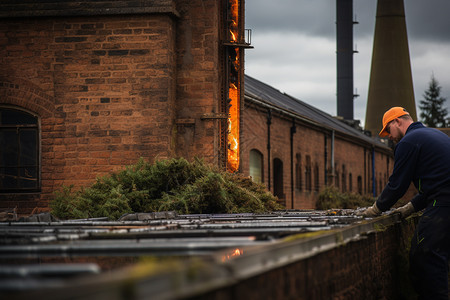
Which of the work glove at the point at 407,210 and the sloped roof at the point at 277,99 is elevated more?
the sloped roof at the point at 277,99

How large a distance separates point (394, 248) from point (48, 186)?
8032 mm

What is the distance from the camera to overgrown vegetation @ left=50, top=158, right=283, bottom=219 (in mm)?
9758

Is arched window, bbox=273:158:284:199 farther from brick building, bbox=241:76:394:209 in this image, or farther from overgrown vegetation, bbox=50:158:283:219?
overgrown vegetation, bbox=50:158:283:219

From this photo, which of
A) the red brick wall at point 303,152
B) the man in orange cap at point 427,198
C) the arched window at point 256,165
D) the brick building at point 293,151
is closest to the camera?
the man in orange cap at point 427,198

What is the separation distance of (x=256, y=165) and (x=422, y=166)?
16241 millimetres

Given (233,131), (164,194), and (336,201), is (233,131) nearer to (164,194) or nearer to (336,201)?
(164,194)

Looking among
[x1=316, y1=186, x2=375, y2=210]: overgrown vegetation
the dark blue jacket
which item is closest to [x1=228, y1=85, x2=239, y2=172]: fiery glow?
the dark blue jacket

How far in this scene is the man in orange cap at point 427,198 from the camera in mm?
6301

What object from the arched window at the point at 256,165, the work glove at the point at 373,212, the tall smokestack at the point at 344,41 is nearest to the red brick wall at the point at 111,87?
the work glove at the point at 373,212

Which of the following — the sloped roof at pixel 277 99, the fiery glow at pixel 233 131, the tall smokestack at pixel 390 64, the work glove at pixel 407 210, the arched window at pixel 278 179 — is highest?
the tall smokestack at pixel 390 64

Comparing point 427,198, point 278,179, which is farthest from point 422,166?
point 278,179

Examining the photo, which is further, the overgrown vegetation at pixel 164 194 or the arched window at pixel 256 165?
the arched window at pixel 256 165

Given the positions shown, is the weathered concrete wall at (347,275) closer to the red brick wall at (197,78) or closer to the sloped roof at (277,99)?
the red brick wall at (197,78)

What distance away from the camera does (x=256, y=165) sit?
23.0m
